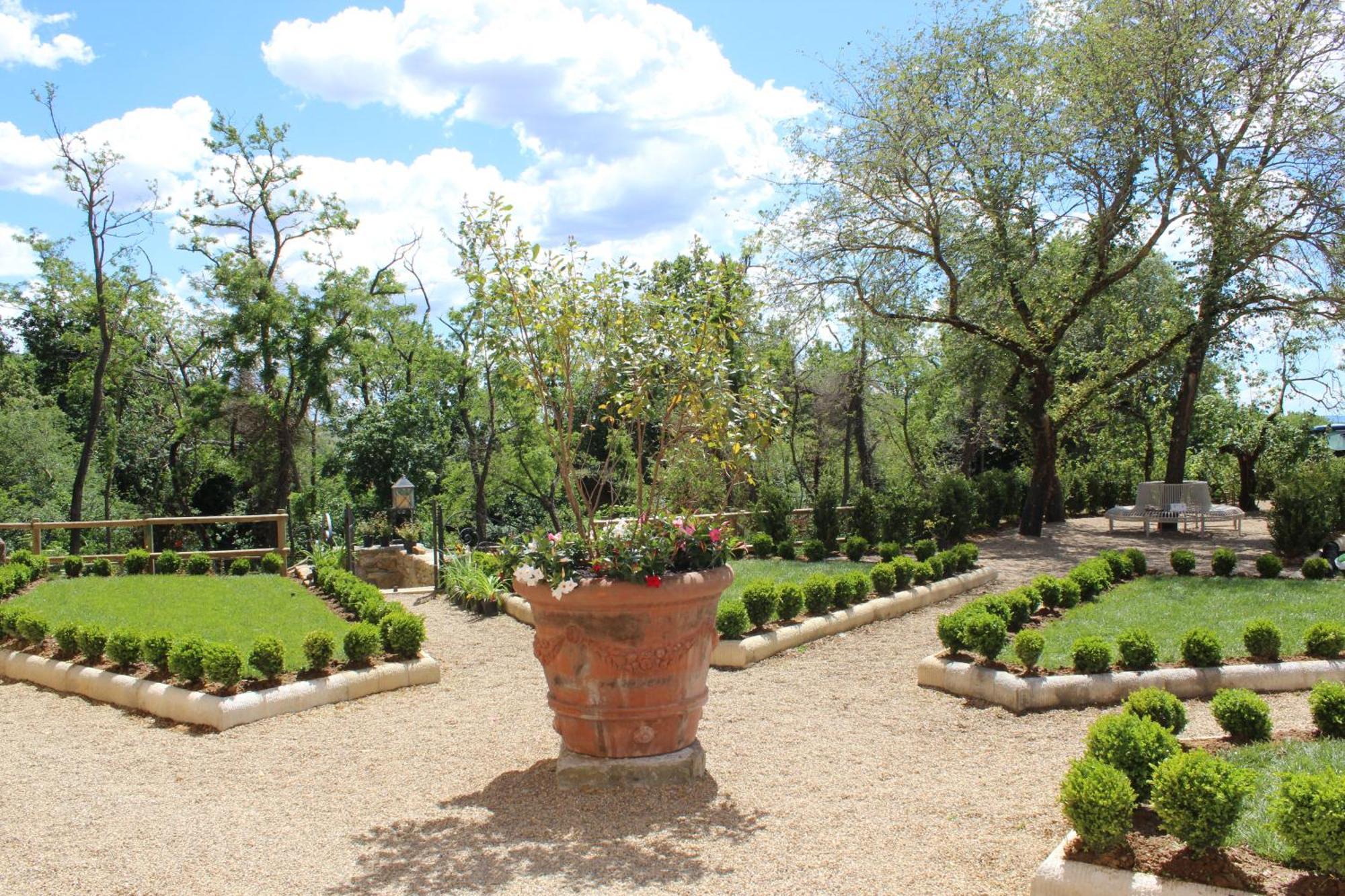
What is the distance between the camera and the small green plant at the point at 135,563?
12.4 m

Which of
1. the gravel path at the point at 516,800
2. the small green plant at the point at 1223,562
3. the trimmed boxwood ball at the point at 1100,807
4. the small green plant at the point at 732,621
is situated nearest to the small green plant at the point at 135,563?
the gravel path at the point at 516,800

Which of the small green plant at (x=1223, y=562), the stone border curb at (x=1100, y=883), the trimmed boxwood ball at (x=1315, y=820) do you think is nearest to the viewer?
the trimmed boxwood ball at (x=1315, y=820)

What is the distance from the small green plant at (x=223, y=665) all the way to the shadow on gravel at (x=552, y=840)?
243cm

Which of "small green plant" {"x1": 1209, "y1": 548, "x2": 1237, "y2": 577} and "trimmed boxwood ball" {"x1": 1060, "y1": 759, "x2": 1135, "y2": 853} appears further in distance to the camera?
"small green plant" {"x1": 1209, "y1": 548, "x2": 1237, "y2": 577}

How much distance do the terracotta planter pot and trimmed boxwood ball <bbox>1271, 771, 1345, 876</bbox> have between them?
7.78 feet

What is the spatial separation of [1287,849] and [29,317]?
3318 centimetres

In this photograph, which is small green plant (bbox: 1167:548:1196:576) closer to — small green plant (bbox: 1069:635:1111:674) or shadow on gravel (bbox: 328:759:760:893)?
small green plant (bbox: 1069:635:1111:674)

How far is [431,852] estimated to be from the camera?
4.00 metres

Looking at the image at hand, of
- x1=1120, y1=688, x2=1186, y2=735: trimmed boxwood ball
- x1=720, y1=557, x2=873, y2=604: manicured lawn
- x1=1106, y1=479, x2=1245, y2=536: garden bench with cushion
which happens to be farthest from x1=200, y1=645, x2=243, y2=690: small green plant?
x1=1106, y1=479, x2=1245, y2=536: garden bench with cushion

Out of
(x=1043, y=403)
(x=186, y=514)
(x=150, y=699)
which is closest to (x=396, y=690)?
(x=150, y=699)

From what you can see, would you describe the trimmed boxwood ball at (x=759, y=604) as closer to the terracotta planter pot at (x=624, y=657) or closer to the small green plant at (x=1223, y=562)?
the terracotta planter pot at (x=624, y=657)

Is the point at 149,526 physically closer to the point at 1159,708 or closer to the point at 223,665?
the point at 223,665

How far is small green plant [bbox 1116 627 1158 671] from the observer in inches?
245

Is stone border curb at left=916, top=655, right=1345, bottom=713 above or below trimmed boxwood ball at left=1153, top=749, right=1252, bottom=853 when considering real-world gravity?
below
